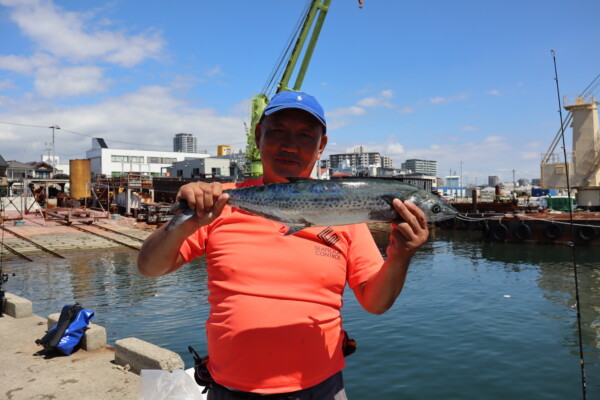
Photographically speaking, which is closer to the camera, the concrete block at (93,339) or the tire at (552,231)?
the concrete block at (93,339)

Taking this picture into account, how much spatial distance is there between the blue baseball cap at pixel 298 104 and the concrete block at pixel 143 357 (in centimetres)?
497

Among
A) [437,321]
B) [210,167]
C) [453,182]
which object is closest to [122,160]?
[210,167]

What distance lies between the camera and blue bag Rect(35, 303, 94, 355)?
723cm

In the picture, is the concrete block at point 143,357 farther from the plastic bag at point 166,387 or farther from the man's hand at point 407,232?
the man's hand at point 407,232

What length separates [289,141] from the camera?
2912mm

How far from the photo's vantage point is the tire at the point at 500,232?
36844 mm

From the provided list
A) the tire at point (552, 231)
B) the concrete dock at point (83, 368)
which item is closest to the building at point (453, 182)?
the tire at point (552, 231)

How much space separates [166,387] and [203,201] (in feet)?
9.47

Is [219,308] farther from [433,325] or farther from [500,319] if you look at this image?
[500,319]

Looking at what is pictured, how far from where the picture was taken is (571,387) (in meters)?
8.89

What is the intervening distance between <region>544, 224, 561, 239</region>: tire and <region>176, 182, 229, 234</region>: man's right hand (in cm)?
3822

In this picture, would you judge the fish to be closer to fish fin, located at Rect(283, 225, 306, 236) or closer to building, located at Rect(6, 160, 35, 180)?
fish fin, located at Rect(283, 225, 306, 236)

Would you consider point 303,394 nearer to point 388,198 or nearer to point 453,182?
point 388,198

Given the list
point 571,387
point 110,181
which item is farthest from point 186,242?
point 110,181
